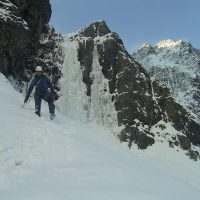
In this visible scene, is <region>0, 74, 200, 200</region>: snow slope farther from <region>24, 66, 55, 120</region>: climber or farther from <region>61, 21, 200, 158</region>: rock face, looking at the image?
<region>61, 21, 200, 158</region>: rock face

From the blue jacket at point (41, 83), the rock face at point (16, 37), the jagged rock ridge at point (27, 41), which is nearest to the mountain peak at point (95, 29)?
the jagged rock ridge at point (27, 41)

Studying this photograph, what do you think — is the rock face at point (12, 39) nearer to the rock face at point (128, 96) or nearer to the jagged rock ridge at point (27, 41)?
the jagged rock ridge at point (27, 41)

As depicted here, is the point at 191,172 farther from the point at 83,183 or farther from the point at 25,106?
the point at 83,183

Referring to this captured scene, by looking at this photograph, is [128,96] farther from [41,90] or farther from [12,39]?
[41,90]

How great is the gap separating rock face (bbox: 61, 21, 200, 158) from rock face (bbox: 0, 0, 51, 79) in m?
5.36

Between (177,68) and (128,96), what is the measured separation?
48035mm

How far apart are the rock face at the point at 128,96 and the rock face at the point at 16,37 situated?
5.36 m

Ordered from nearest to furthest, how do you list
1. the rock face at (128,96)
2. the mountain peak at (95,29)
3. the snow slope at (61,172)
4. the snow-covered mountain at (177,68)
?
the snow slope at (61,172) → the rock face at (128,96) → the mountain peak at (95,29) → the snow-covered mountain at (177,68)

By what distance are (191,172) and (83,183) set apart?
80.7 feet

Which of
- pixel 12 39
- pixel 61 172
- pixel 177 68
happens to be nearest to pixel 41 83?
pixel 61 172

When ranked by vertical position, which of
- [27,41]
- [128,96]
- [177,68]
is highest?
[177,68]

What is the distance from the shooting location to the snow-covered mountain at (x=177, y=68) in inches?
2871

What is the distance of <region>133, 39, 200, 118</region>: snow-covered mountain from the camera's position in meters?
72.9

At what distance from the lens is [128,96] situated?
38031 mm
